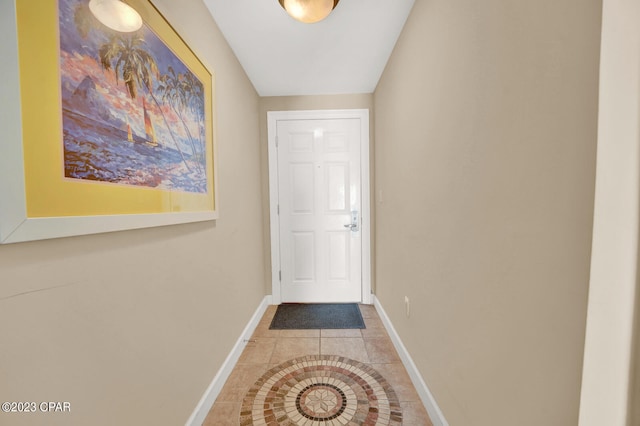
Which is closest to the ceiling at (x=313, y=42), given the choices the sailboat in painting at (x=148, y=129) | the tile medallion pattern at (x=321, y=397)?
the sailboat in painting at (x=148, y=129)

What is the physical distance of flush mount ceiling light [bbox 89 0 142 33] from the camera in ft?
2.37

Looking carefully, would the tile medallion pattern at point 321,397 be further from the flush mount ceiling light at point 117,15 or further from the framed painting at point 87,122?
the flush mount ceiling light at point 117,15

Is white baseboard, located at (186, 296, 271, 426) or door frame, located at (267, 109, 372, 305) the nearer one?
white baseboard, located at (186, 296, 271, 426)

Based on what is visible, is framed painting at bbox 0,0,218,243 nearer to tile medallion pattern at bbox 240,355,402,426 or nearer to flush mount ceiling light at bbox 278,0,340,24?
flush mount ceiling light at bbox 278,0,340,24

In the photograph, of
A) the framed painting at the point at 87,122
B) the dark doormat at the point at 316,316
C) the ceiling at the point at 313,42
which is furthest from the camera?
the dark doormat at the point at 316,316

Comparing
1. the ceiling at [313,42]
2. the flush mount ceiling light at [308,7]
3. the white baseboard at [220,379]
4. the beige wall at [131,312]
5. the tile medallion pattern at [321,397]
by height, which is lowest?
the tile medallion pattern at [321,397]

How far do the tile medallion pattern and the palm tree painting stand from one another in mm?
1274

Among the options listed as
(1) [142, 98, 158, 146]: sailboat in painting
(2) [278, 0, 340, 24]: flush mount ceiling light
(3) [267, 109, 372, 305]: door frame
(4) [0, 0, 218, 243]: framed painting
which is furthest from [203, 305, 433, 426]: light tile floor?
(2) [278, 0, 340, 24]: flush mount ceiling light

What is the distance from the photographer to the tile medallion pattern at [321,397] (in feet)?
4.25

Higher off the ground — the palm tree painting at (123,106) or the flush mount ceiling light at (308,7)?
the flush mount ceiling light at (308,7)

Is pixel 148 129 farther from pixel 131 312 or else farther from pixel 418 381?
pixel 418 381

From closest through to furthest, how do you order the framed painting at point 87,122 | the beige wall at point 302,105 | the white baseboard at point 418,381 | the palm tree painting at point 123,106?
the framed painting at point 87,122
the palm tree painting at point 123,106
the white baseboard at point 418,381
the beige wall at point 302,105

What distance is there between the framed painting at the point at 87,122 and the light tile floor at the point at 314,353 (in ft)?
3.65

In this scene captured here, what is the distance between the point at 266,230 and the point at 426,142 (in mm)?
1891
